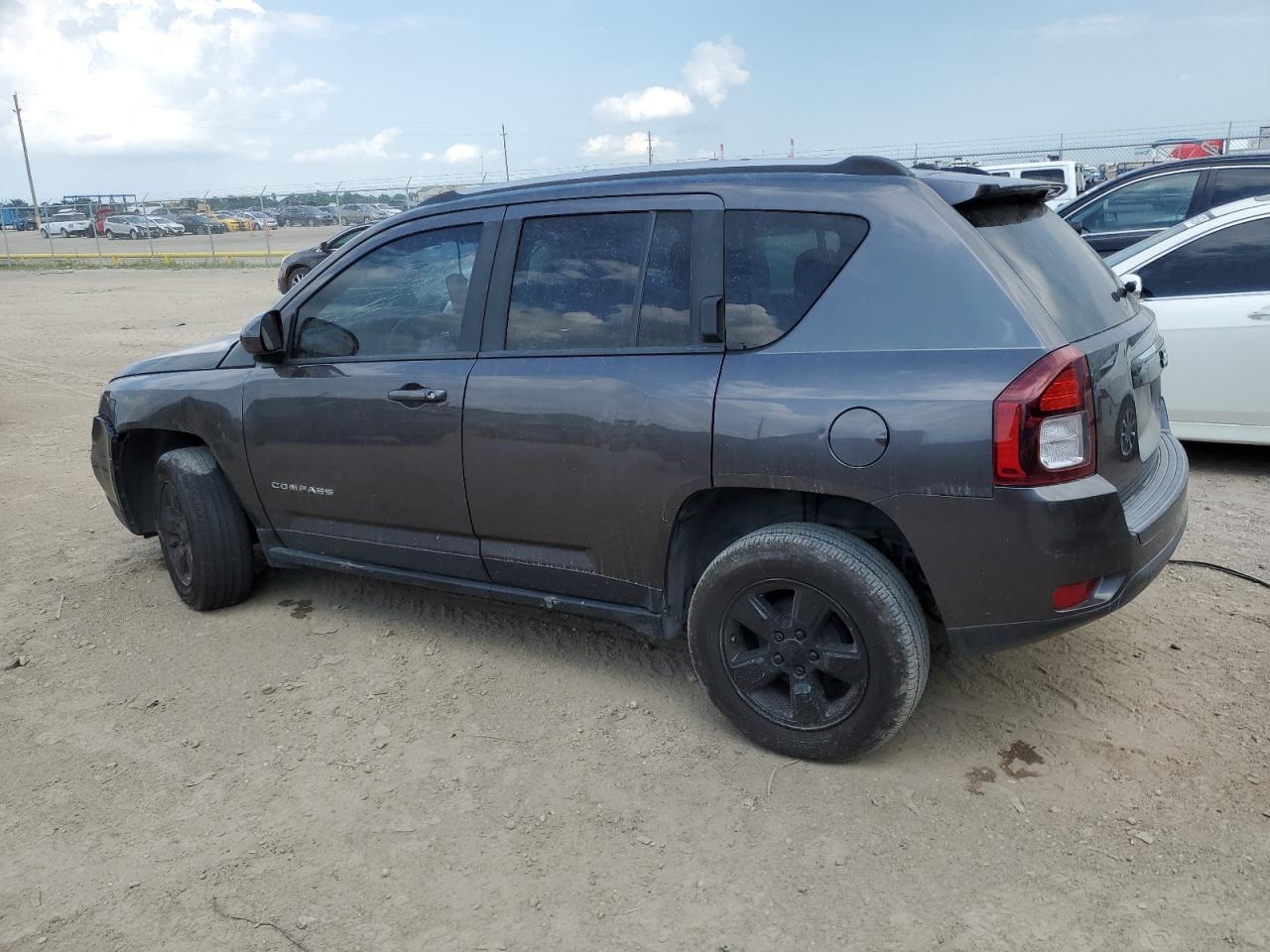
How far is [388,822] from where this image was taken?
123 inches

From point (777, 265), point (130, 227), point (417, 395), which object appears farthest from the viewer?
point (130, 227)

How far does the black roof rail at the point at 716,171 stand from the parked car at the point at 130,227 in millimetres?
47619

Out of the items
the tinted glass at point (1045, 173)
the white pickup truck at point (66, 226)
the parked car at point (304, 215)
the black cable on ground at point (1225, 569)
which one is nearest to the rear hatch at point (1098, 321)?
the black cable on ground at point (1225, 569)

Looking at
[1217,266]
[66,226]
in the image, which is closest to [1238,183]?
[1217,266]

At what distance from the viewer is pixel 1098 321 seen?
3.23m

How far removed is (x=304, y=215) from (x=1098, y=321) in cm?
4705

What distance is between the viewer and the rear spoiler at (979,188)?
312 centimetres

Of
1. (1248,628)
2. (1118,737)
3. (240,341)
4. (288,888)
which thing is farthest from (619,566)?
(1248,628)

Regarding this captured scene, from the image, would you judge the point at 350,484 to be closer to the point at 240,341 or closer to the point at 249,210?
the point at 240,341

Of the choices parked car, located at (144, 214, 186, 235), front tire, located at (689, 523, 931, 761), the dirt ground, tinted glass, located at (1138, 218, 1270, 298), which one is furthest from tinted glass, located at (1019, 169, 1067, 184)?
parked car, located at (144, 214, 186, 235)

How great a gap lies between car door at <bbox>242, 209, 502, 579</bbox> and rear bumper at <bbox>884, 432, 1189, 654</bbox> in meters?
1.73

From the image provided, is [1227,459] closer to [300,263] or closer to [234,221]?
[300,263]

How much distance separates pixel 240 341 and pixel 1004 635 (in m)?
3.25

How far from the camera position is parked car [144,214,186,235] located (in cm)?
4581
